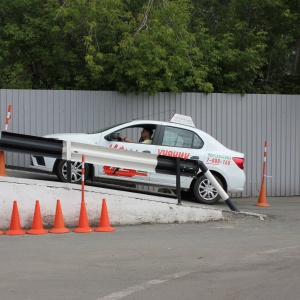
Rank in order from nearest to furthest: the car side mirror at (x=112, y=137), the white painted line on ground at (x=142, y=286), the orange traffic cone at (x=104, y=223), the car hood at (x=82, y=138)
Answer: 1. the white painted line on ground at (x=142, y=286)
2. the orange traffic cone at (x=104, y=223)
3. the car hood at (x=82, y=138)
4. the car side mirror at (x=112, y=137)

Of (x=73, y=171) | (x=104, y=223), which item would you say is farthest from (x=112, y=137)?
(x=104, y=223)

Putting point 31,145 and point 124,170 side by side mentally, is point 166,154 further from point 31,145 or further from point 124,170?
point 31,145

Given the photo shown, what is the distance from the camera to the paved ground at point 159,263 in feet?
22.6

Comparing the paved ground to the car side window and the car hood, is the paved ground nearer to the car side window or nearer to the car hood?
the car side window

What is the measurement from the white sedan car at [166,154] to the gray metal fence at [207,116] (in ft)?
7.14

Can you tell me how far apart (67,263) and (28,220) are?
8.56 ft

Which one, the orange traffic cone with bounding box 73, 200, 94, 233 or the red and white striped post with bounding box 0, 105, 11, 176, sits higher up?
the red and white striped post with bounding box 0, 105, 11, 176

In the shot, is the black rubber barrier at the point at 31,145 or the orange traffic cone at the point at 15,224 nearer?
the orange traffic cone at the point at 15,224

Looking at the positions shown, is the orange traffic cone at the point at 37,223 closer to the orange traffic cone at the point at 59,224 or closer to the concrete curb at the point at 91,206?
the orange traffic cone at the point at 59,224

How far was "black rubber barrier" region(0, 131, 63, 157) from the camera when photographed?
11234 millimetres

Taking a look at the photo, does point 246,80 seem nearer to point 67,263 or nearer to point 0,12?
point 0,12

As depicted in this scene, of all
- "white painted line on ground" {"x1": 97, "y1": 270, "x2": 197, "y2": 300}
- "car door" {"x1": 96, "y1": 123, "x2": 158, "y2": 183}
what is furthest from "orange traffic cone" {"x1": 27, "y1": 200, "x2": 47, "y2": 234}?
"white painted line on ground" {"x1": 97, "y1": 270, "x2": 197, "y2": 300}

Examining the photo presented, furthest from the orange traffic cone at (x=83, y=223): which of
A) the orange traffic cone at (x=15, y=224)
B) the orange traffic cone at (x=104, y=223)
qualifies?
the orange traffic cone at (x=15, y=224)

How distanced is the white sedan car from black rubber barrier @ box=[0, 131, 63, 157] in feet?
4.51
